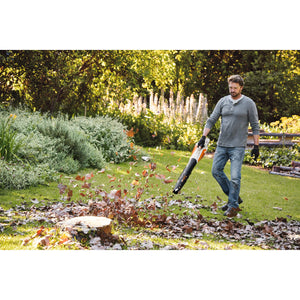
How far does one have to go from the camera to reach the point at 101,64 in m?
5.90

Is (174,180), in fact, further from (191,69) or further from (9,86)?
(9,86)

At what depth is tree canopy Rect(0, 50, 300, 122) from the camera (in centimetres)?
458

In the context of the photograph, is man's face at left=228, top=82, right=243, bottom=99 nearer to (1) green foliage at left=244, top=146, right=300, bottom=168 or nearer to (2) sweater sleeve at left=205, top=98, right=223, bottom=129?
(2) sweater sleeve at left=205, top=98, right=223, bottom=129

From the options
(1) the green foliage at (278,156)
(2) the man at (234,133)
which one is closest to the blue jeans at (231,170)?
(2) the man at (234,133)

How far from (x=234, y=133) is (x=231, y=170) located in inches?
16.5

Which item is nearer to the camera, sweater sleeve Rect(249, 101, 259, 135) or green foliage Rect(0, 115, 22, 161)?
sweater sleeve Rect(249, 101, 259, 135)

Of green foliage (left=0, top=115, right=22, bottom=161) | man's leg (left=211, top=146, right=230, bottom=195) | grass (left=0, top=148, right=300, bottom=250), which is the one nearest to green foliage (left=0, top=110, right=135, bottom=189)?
green foliage (left=0, top=115, right=22, bottom=161)

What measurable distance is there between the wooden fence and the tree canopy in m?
0.16

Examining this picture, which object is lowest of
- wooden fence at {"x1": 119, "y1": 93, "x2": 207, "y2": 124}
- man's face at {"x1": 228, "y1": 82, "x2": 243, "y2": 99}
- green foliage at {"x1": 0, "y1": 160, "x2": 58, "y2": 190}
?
green foliage at {"x1": 0, "y1": 160, "x2": 58, "y2": 190}

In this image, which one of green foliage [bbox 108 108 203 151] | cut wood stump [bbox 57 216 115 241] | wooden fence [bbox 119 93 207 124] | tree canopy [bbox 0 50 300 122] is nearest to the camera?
cut wood stump [bbox 57 216 115 241]

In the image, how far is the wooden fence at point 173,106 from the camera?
5716 mm

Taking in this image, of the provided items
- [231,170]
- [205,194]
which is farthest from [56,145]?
[231,170]

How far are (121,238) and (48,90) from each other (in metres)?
3.41
